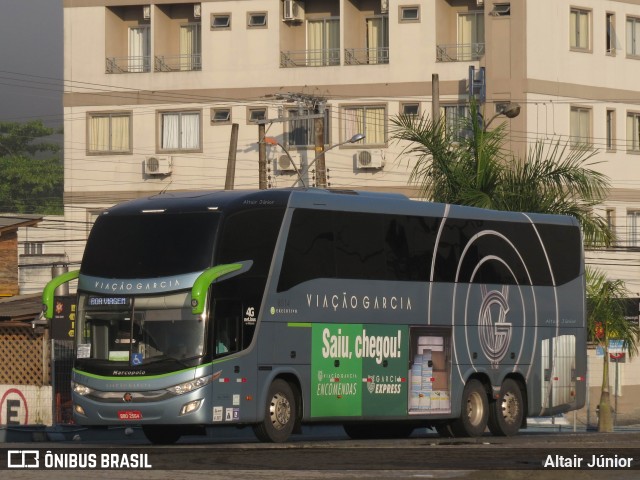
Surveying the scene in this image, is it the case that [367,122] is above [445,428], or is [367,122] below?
above

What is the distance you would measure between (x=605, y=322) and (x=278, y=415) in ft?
Result: 65.5

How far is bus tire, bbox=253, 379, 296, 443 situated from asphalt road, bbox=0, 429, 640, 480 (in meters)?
0.96

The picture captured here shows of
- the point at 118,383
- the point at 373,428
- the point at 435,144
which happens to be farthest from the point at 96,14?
the point at 118,383

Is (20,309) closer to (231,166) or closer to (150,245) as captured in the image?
(150,245)

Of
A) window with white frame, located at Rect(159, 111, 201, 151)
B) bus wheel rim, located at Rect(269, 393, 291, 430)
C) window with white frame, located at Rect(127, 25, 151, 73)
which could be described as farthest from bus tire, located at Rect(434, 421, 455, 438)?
window with white frame, located at Rect(127, 25, 151, 73)

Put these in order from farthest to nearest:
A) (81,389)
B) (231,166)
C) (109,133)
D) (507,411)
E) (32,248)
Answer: (32,248) < (109,133) < (231,166) < (507,411) < (81,389)

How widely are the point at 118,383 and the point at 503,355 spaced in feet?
27.0

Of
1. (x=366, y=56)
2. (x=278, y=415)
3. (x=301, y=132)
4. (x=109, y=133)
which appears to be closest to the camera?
(x=278, y=415)

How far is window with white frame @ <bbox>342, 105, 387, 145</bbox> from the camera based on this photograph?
6269 cm

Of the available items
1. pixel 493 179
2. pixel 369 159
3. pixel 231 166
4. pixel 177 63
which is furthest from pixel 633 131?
pixel 493 179

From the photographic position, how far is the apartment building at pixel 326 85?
6109 centimetres

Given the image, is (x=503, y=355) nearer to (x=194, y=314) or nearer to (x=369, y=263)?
(x=369, y=263)

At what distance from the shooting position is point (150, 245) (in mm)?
Result: 23594

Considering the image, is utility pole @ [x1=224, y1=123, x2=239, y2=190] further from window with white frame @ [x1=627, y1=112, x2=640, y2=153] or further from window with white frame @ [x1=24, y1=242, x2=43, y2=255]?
window with white frame @ [x1=627, y1=112, x2=640, y2=153]
